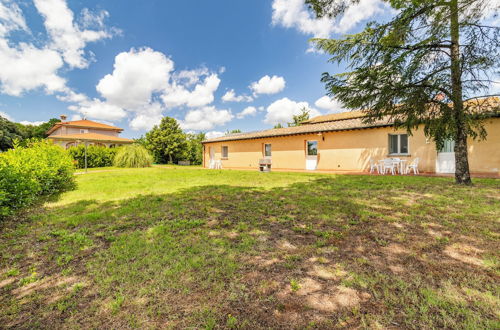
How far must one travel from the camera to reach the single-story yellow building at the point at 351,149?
1013 cm

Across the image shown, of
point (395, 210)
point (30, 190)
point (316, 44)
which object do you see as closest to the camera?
point (395, 210)

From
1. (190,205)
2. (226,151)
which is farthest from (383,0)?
(226,151)

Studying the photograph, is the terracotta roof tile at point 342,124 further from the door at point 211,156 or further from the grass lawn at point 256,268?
the grass lawn at point 256,268

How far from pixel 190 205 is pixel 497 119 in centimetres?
1453

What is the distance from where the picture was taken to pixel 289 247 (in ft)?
9.25

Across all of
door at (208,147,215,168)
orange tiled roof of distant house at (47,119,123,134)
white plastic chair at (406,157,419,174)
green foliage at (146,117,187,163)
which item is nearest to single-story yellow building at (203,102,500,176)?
white plastic chair at (406,157,419,174)

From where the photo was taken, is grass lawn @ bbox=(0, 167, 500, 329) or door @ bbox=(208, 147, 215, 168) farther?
door @ bbox=(208, 147, 215, 168)

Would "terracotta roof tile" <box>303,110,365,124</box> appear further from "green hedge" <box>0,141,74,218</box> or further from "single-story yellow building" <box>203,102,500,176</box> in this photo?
"green hedge" <box>0,141,74,218</box>

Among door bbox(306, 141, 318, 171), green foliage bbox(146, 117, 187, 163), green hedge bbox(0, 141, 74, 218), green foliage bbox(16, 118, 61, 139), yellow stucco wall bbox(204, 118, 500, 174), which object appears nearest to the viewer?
green hedge bbox(0, 141, 74, 218)

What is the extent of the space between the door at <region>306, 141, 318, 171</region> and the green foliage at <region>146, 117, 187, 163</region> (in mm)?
20851

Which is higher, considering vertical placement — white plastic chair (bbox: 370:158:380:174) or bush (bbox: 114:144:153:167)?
bush (bbox: 114:144:153:167)

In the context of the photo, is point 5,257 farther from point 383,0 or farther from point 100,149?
point 100,149

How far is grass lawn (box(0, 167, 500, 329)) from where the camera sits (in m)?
1.62

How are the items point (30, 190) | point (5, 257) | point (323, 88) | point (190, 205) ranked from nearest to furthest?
point (5, 257), point (30, 190), point (190, 205), point (323, 88)
